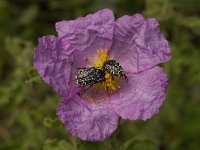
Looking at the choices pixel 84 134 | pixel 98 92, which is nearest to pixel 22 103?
pixel 98 92

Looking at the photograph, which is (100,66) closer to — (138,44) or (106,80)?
(106,80)

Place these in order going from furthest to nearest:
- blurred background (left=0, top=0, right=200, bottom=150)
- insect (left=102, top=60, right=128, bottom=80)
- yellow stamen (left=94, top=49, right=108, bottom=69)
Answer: blurred background (left=0, top=0, right=200, bottom=150), yellow stamen (left=94, top=49, right=108, bottom=69), insect (left=102, top=60, right=128, bottom=80)

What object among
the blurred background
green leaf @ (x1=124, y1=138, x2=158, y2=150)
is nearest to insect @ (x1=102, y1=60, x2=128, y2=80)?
the blurred background

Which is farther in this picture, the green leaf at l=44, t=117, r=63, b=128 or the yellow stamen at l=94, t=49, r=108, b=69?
the yellow stamen at l=94, t=49, r=108, b=69

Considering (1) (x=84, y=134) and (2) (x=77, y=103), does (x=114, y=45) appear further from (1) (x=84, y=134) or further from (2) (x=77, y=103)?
(1) (x=84, y=134)

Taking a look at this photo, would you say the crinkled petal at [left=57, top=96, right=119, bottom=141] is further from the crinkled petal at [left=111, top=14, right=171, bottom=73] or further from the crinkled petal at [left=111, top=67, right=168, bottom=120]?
the crinkled petal at [left=111, top=14, right=171, bottom=73]

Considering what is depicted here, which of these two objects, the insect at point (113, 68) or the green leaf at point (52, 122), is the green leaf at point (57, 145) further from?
the insect at point (113, 68)
